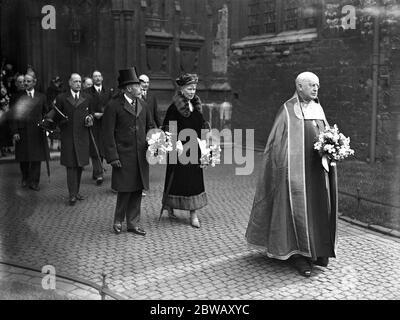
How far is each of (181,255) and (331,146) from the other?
6.93 feet

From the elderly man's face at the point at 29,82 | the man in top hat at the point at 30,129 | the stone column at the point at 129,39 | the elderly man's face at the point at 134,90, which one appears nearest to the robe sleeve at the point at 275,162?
the elderly man's face at the point at 134,90

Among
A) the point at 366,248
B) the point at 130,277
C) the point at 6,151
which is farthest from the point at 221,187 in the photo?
the point at 6,151

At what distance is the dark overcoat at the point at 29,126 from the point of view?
405 inches

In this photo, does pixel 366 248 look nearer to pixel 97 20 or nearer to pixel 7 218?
pixel 7 218

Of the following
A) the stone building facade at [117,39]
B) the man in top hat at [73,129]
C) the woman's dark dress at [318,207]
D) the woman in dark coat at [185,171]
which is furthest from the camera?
the stone building facade at [117,39]

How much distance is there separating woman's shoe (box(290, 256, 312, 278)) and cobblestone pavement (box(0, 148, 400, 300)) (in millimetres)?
66

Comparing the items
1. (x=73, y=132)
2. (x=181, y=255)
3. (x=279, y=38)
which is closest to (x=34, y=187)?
(x=73, y=132)

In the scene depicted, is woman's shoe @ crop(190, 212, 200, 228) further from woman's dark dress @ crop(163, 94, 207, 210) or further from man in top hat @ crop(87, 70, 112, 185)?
man in top hat @ crop(87, 70, 112, 185)

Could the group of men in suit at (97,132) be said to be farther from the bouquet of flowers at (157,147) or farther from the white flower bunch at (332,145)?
the white flower bunch at (332,145)

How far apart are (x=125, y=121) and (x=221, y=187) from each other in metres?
3.98

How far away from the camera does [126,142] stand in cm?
732

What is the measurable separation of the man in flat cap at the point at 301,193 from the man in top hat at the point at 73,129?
424 cm

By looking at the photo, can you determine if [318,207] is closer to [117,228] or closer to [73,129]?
[117,228]
